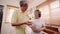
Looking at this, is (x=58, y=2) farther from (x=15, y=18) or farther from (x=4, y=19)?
(x=4, y=19)

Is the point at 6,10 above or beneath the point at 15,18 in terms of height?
above

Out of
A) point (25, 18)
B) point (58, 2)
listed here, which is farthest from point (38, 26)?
point (58, 2)

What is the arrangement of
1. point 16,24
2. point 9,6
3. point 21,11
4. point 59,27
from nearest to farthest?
1. point 16,24
2. point 21,11
3. point 59,27
4. point 9,6

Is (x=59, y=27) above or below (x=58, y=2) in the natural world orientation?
below

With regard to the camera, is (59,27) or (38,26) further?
(59,27)

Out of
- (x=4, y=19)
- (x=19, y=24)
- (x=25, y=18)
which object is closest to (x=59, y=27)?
(x=25, y=18)

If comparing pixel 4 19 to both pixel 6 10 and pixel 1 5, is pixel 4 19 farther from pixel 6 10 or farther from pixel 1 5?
pixel 1 5

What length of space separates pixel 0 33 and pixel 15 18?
3.13 meters

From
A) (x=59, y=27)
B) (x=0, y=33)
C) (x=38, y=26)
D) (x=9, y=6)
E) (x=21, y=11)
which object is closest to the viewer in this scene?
(x=21, y=11)

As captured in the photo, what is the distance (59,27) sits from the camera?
1500mm

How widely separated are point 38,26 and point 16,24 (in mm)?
433

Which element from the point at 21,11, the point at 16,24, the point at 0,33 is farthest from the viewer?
the point at 0,33

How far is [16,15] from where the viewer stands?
Result: 3.78 ft

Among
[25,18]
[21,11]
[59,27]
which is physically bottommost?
[59,27]
